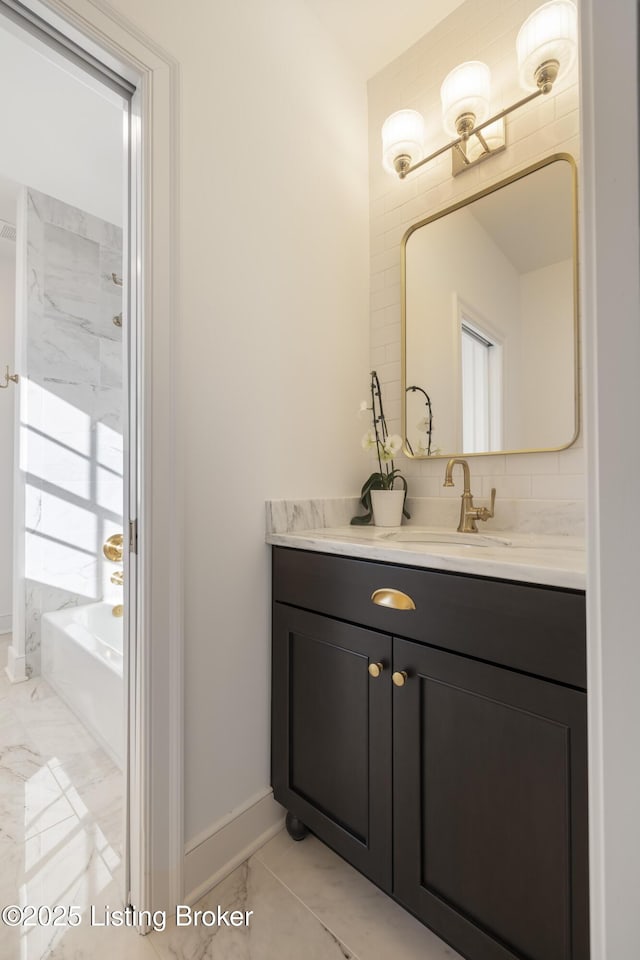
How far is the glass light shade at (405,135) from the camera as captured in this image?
1571mm

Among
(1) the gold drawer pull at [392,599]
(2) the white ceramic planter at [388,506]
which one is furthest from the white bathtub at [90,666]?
(2) the white ceramic planter at [388,506]

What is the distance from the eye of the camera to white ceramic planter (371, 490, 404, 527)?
157 centimetres

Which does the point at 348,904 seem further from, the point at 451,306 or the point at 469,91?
the point at 469,91

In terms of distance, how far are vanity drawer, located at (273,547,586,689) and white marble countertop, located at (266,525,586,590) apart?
0.02 meters

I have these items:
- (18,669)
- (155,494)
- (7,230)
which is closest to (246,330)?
(155,494)

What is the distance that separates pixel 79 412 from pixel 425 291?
6.90 feet

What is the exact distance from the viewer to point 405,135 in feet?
5.17

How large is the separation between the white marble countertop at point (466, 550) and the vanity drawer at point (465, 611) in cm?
2

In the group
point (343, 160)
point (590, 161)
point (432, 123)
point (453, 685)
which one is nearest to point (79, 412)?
Result: point (343, 160)

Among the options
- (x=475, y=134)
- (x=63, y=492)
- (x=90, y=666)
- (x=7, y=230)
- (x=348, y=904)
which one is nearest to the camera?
(x=348, y=904)

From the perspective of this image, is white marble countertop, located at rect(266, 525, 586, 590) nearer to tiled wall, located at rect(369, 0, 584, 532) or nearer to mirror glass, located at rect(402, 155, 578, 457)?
tiled wall, located at rect(369, 0, 584, 532)

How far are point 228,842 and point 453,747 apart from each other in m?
0.75

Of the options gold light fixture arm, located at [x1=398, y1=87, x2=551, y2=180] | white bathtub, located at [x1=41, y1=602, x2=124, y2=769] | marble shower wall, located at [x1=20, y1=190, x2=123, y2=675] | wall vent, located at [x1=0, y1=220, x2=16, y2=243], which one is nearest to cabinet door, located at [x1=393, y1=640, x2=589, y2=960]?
white bathtub, located at [x1=41, y1=602, x2=124, y2=769]

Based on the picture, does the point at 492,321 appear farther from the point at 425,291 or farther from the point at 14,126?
the point at 14,126
